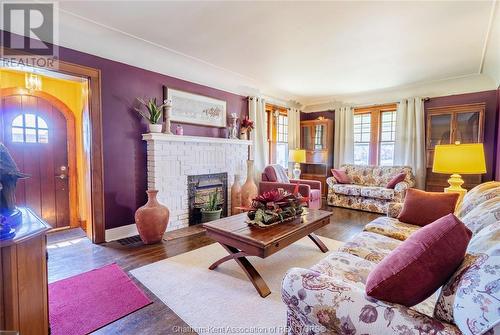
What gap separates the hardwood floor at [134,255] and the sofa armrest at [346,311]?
3.20 feet

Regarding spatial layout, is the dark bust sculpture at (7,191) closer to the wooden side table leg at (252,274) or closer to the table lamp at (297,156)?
the wooden side table leg at (252,274)

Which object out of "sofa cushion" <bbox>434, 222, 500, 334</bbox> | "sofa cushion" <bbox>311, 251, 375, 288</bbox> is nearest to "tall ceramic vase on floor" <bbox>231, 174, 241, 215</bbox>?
"sofa cushion" <bbox>311, 251, 375, 288</bbox>

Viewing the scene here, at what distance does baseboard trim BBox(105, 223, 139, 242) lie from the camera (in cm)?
316

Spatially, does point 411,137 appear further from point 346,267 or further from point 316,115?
point 346,267

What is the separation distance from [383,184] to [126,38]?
5225mm

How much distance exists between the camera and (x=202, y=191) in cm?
409

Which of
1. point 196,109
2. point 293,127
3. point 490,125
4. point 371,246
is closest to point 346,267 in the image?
point 371,246

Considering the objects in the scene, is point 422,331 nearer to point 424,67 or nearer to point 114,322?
point 114,322

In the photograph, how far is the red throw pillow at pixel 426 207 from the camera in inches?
93.5

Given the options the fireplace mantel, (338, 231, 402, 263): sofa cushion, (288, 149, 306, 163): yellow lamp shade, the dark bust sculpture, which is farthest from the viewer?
(288, 149, 306, 163): yellow lamp shade

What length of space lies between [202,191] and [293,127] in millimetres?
3188

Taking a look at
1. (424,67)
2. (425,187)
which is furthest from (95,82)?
(425,187)

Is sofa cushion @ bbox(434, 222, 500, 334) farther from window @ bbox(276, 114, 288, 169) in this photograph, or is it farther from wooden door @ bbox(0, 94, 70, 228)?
window @ bbox(276, 114, 288, 169)

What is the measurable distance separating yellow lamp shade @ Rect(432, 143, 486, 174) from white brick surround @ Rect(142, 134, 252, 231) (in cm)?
310
